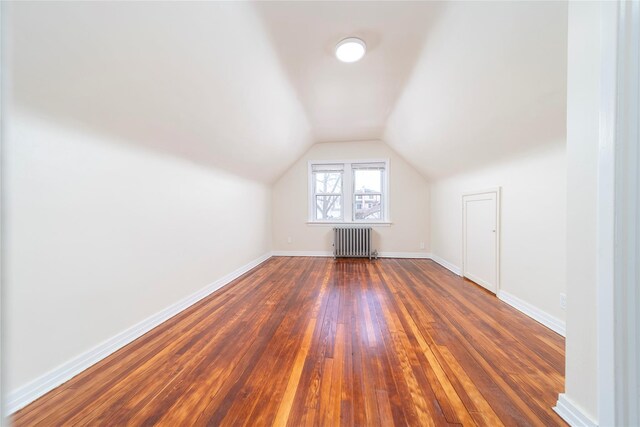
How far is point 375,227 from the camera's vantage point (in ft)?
15.9

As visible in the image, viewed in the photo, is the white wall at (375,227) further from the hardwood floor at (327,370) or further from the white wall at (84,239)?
the white wall at (84,239)

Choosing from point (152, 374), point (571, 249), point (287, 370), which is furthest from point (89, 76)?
point (571, 249)

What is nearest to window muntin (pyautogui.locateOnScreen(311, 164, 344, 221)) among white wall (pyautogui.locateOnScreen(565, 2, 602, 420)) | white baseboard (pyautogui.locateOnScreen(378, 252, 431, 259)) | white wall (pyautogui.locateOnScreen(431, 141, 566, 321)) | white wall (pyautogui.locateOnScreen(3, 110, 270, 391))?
white baseboard (pyautogui.locateOnScreen(378, 252, 431, 259))

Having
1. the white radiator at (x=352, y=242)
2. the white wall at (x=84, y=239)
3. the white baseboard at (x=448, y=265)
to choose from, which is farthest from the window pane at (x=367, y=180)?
the white wall at (x=84, y=239)

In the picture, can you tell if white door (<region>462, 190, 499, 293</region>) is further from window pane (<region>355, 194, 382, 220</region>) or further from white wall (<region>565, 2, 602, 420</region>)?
window pane (<region>355, 194, 382, 220</region>)

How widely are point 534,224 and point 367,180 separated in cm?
312

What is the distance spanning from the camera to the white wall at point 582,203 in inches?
38.3

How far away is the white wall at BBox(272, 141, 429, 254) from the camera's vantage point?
15.5 feet

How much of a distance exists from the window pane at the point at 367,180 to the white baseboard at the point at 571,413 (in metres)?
4.08

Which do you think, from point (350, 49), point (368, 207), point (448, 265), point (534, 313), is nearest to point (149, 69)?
A: point (350, 49)

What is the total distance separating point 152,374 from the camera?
1398mm

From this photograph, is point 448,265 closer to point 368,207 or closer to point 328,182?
point 368,207

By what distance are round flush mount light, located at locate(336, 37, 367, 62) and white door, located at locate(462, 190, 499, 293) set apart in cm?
216

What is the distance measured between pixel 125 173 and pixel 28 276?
0.83 m
